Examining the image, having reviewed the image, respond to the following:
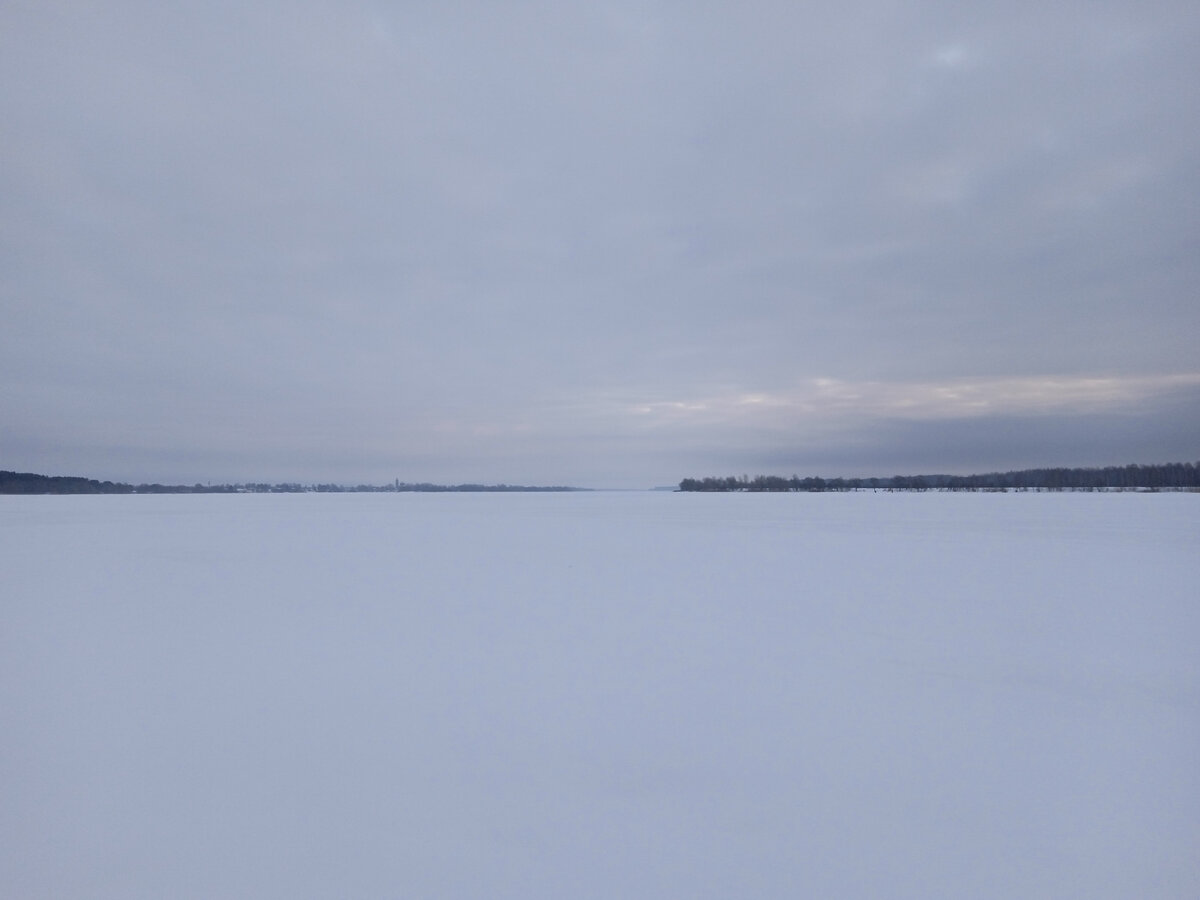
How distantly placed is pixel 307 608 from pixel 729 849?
5.47 metres

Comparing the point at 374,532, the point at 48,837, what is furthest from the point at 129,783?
the point at 374,532

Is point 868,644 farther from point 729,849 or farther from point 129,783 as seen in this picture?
point 129,783

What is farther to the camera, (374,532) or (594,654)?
(374,532)

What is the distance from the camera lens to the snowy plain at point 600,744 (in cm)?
235

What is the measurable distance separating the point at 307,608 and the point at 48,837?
421cm

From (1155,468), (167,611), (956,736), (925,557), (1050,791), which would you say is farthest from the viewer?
(1155,468)

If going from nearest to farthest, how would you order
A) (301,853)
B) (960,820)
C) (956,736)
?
(301,853)
(960,820)
(956,736)

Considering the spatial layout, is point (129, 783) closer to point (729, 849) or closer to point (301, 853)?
point (301, 853)

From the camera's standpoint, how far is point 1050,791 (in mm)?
2871

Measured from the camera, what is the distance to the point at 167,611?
21.3 ft

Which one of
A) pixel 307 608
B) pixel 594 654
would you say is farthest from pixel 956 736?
pixel 307 608

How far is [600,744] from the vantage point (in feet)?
11.1

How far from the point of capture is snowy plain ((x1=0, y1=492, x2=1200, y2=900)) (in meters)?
2.35

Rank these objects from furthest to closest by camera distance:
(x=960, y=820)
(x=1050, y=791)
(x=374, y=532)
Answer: (x=374, y=532), (x=1050, y=791), (x=960, y=820)
